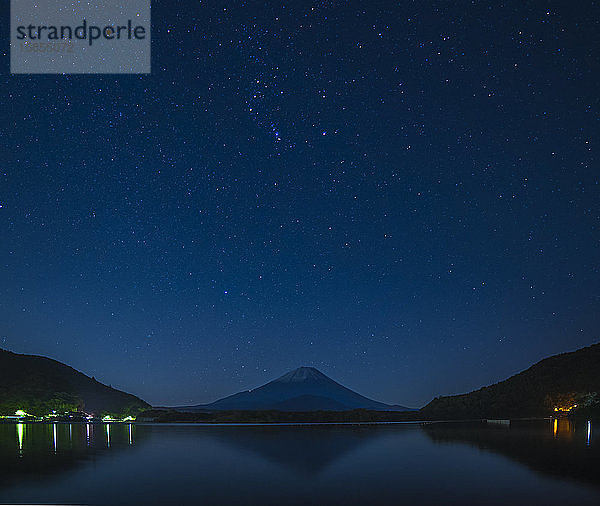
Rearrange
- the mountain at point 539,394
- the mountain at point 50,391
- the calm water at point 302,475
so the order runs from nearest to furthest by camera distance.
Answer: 1. the calm water at point 302,475
2. the mountain at point 539,394
3. the mountain at point 50,391

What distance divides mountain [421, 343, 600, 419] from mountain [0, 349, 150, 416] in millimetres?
34452

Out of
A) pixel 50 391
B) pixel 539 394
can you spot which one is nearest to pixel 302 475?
pixel 539 394

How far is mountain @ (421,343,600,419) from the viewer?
51219mm

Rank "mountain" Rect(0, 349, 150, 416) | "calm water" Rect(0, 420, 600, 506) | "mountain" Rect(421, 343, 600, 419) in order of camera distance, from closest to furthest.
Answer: "calm water" Rect(0, 420, 600, 506), "mountain" Rect(421, 343, 600, 419), "mountain" Rect(0, 349, 150, 416)

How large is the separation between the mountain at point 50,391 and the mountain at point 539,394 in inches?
1356

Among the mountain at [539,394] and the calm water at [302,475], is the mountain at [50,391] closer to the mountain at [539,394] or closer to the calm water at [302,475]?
the mountain at [539,394]

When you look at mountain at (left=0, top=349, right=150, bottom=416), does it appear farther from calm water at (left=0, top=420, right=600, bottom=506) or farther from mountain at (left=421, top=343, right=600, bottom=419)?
calm water at (left=0, top=420, right=600, bottom=506)

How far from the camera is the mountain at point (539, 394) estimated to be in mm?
51219

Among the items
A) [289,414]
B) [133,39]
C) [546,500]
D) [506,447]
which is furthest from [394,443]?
[289,414]

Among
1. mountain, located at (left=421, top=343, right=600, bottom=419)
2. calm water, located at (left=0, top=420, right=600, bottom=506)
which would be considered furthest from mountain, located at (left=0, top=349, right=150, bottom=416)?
calm water, located at (left=0, top=420, right=600, bottom=506)

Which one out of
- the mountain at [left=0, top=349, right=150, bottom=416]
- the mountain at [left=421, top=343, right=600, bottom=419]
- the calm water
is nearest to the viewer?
the calm water

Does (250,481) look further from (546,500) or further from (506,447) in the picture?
(506,447)

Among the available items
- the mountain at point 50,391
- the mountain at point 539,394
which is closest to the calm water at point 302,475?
the mountain at point 539,394

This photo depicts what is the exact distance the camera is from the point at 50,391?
7825cm
